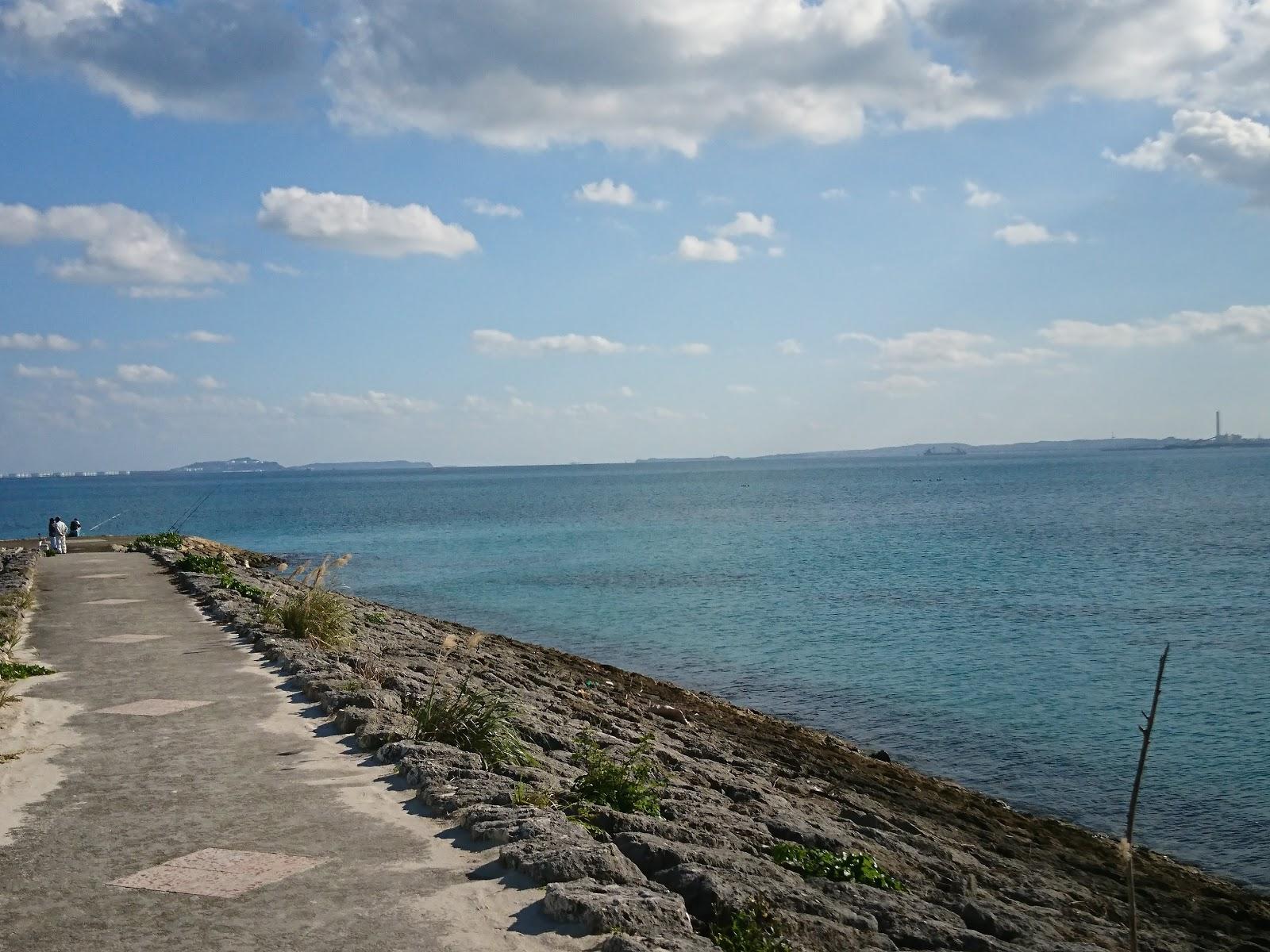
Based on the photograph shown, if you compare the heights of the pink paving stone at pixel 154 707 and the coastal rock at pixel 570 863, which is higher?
the coastal rock at pixel 570 863

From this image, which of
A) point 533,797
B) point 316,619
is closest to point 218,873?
point 533,797

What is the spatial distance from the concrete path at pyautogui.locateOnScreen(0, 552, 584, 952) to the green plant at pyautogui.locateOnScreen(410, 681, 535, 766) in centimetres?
76

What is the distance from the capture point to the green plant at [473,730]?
30.4 ft

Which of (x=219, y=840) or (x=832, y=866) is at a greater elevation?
(x=219, y=840)

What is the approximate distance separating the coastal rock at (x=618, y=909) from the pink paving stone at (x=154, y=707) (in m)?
6.54

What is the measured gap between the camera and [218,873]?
626cm

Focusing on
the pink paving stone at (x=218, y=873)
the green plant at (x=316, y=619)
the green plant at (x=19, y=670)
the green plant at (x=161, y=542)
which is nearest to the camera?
the pink paving stone at (x=218, y=873)

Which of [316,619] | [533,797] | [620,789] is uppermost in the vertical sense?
[316,619]

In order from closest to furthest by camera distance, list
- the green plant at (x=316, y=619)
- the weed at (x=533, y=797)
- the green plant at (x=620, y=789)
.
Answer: the weed at (x=533, y=797), the green plant at (x=620, y=789), the green plant at (x=316, y=619)

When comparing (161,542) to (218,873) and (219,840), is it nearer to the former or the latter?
(219,840)

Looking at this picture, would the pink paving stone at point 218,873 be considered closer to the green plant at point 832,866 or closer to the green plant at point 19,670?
the green plant at point 832,866

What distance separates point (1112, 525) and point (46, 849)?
66521mm

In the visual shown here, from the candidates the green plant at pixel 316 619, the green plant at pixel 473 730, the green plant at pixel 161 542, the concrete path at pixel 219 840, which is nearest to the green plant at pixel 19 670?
the concrete path at pixel 219 840

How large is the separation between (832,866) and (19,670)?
9866mm
